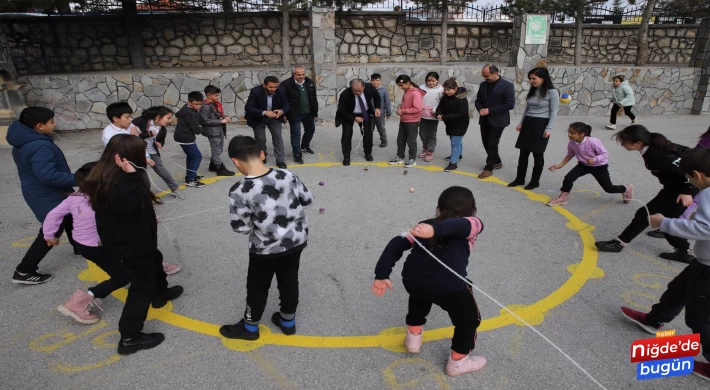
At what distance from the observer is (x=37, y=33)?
526 inches

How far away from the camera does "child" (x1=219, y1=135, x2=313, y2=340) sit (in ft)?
9.18

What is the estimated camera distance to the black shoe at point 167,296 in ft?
12.1

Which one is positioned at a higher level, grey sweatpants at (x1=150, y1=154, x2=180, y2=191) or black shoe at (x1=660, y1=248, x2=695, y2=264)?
grey sweatpants at (x1=150, y1=154, x2=180, y2=191)

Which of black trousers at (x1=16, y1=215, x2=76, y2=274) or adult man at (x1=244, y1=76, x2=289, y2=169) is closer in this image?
black trousers at (x1=16, y1=215, x2=76, y2=274)

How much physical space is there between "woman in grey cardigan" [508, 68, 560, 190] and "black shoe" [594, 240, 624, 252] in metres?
1.89

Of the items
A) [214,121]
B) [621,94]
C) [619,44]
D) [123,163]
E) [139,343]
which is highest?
[619,44]

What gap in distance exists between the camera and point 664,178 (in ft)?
14.1

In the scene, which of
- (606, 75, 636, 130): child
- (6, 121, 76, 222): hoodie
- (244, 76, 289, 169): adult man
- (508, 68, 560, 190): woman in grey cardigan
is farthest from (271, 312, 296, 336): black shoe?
(606, 75, 636, 130): child

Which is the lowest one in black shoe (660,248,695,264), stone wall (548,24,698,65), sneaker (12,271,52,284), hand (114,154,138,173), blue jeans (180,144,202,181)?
black shoe (660,248,695,264)

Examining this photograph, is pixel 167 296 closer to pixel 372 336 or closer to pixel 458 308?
pixel 372 336

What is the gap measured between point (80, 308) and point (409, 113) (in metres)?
5.47

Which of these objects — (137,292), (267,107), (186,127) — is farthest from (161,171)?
(137,292)

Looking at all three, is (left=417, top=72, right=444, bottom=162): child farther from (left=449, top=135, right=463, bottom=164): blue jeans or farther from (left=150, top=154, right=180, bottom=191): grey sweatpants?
(left=150, top=154, right=180, bottom=191): grey sweatpants

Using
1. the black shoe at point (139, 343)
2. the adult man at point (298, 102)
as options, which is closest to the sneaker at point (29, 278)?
the black shoe at point (139, 343)
